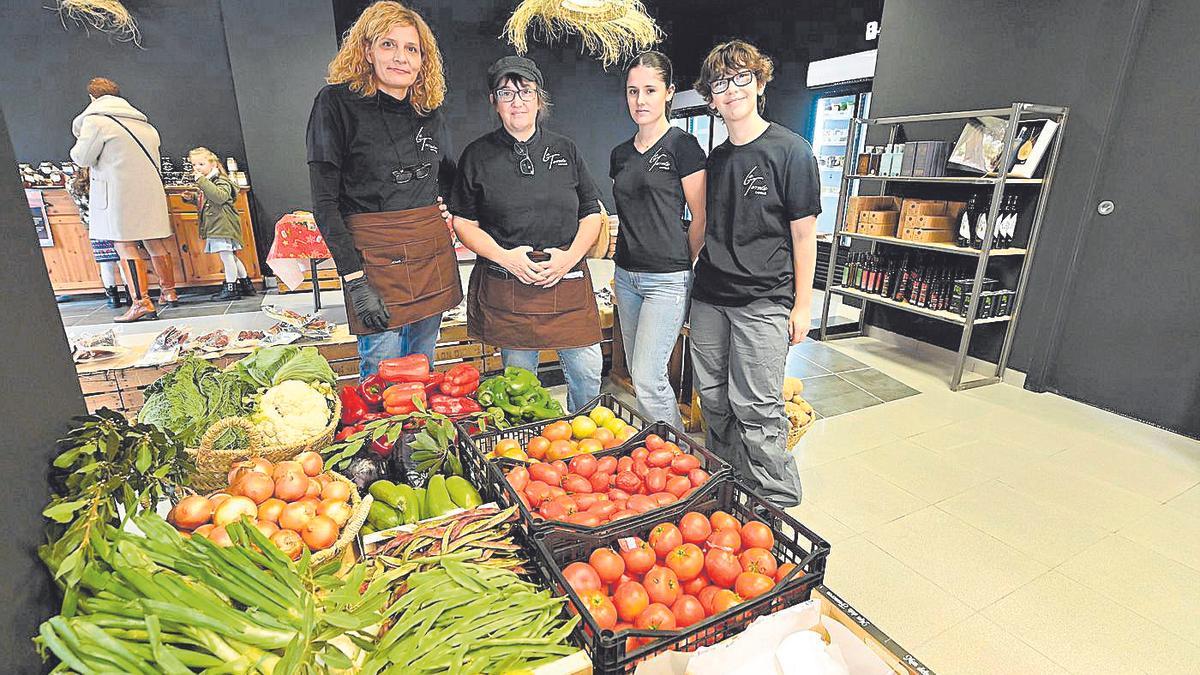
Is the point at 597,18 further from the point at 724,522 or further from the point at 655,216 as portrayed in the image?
the point at 724,522

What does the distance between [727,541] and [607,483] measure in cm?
37

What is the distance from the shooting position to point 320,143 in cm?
204

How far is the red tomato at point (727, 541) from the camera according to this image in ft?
4.25

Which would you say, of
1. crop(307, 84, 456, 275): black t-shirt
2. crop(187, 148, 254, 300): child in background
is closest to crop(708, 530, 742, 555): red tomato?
crop(307, 84, 456, 275): black t-shirt

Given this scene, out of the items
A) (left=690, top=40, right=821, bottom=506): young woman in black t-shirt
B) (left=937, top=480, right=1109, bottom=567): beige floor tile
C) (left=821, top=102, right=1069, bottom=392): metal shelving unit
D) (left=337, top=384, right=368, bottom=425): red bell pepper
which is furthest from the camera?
(left=821, top=102, right=1069, bottom=392): metal shelving unit

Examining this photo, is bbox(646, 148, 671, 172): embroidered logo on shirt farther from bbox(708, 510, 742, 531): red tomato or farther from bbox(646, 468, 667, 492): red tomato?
bbox(708, 510, 742, 531): red tomato

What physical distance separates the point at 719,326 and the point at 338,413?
1.43 meters

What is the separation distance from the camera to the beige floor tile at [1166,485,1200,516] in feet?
8.51

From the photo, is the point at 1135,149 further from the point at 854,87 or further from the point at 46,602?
the point at 46,602

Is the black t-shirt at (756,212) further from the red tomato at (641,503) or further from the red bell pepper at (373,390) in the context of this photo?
the red bell pepper at (373,390)

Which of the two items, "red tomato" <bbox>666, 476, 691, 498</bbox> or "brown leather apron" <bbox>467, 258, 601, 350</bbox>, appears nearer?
"red tomato" <bbox>666, 476, 691, 498</bbox>

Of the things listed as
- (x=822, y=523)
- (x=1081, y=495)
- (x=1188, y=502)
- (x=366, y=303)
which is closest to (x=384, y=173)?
(x=366, y=303)

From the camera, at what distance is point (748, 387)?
236 centimetres

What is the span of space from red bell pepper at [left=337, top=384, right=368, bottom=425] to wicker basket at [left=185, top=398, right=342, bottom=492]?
0.29m
